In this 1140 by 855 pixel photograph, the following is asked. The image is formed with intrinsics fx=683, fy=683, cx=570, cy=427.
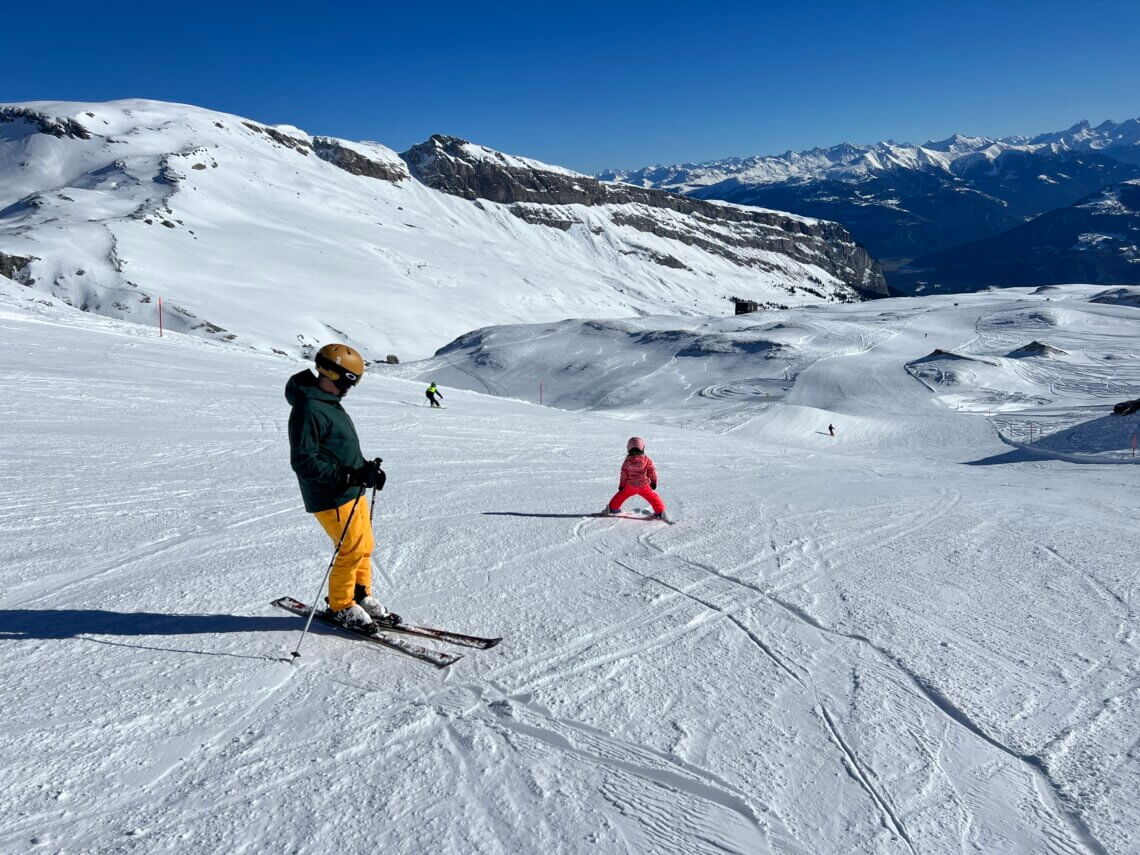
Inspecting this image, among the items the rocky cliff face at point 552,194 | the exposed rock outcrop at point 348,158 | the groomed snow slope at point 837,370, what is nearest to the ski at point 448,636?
the groomed snow slope at point 837,370

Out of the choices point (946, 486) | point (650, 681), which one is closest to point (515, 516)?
point (650, 681)

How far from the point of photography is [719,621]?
5.18m

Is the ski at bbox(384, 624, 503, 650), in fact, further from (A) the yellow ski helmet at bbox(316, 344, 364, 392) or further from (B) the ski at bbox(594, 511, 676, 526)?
(B) the ski at bbox(594, 511, 676, 526)

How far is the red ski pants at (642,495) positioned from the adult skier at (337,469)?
3955mm

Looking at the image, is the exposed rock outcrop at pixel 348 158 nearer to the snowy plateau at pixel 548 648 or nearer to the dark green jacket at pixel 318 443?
the snowy plateau at pixel 548 648

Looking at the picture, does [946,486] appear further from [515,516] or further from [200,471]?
[200,471]

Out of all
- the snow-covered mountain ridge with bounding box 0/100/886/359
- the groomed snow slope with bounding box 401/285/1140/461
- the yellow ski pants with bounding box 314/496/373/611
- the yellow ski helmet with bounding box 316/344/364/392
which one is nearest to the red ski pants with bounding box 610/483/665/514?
the yellow ski pants with bounding box 314/496/373/611

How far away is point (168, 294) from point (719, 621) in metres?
69.1

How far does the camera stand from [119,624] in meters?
4.73

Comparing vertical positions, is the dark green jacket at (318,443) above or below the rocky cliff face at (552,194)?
below

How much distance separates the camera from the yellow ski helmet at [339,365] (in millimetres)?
4406

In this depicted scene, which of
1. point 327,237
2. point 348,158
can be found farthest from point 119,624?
point 348,158

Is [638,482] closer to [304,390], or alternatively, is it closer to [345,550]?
[345,550]

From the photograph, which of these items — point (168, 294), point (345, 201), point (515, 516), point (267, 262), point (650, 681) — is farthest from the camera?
point (345, 201)
